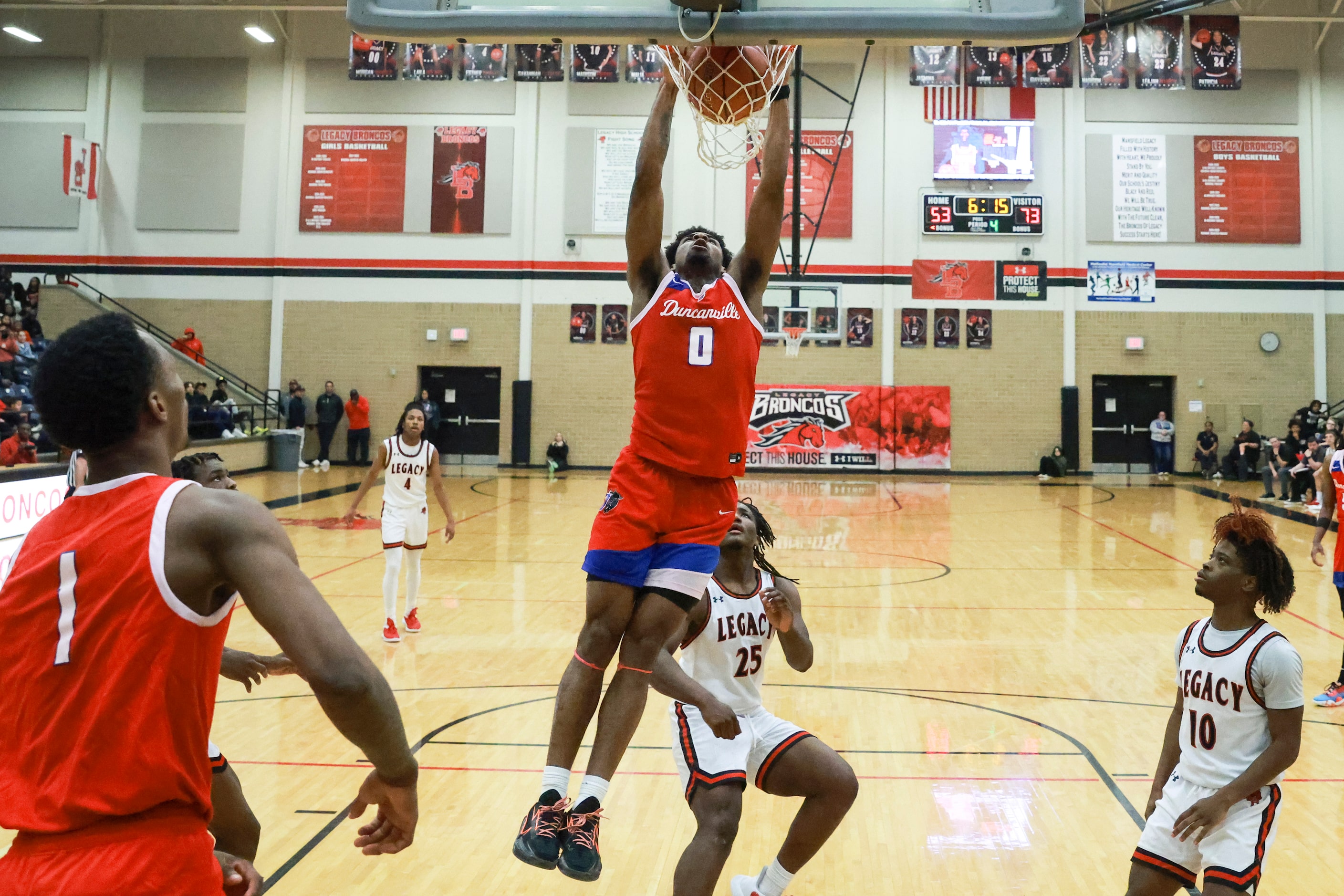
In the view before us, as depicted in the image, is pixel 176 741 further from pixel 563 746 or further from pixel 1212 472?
pixel 1212 472

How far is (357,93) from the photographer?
871 inches

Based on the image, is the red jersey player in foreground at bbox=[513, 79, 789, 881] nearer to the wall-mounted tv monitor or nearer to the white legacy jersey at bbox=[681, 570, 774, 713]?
the white legacy jersey at bbox=[681, 570, 774, 713]

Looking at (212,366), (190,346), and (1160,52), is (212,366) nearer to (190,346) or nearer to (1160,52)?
(190,346)

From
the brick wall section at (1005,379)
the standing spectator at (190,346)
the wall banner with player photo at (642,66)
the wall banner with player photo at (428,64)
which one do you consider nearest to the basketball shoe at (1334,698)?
the wall banner with player photo at (642,66)

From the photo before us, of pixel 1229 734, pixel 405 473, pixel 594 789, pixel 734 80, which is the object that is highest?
pixel 734 80

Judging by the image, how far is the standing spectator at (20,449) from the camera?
12.2 m

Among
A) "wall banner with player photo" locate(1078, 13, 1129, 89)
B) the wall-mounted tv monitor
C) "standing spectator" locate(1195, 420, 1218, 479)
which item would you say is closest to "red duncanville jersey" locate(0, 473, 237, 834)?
"wall banner with player photo" locate(1078, 13, 1129, 89)

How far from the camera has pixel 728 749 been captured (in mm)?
3549

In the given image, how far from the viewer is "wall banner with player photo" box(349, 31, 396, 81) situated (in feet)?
64.1

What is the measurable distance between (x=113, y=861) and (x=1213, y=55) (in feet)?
69.4


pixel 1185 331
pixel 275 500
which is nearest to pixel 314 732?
pixel 275 500

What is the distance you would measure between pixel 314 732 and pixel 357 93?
62.8 ft

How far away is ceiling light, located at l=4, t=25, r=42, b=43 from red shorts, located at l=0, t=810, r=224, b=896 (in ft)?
80.4

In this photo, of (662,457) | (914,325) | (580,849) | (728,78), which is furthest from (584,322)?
(580,849)
